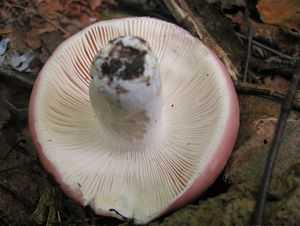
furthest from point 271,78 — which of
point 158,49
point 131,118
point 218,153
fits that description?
point 131,118

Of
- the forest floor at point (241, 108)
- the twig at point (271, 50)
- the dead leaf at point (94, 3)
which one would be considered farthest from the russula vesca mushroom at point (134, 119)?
the dead leaf at point (94, 3)

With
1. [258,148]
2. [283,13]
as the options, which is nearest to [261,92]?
[258,148]

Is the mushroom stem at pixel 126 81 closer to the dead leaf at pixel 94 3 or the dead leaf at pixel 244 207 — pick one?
the dead leaf at pixel 244 207

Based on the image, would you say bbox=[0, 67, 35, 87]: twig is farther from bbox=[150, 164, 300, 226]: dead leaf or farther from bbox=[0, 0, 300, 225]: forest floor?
bbox=[150, 164, 300, 226]: dead leaf

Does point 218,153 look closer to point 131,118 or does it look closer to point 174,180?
point 174,180

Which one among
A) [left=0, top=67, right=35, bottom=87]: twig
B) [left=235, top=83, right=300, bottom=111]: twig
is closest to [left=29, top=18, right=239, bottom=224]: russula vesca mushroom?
[left=235, top=83, right=300, bottom=111]: twig

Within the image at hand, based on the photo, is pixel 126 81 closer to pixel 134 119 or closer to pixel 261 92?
pixel 134 119
